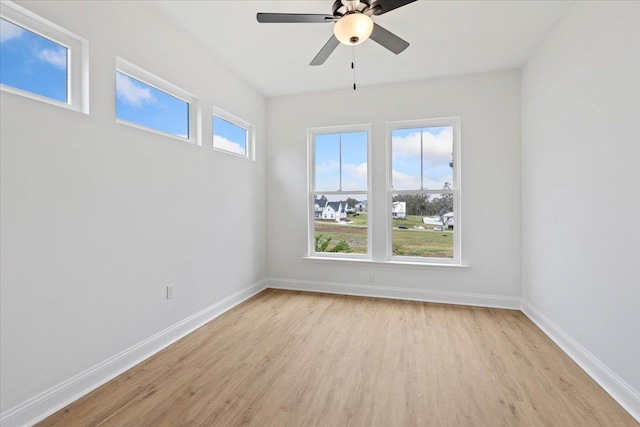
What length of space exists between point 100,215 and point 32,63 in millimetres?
970

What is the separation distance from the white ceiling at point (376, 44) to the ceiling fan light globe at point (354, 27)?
0.54 meters

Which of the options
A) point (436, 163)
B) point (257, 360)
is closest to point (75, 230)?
point (257, 360)

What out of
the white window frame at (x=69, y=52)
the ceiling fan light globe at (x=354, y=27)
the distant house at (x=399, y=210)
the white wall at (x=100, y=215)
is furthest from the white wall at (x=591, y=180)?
the white window frame at (x=69, y=52)

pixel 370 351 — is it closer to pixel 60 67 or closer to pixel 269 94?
pixel 60 67

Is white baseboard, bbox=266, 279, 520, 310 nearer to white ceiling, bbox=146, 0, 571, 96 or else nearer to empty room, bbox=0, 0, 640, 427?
empty room, bbox=0, 0, 640, 427

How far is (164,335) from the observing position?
2.61 m

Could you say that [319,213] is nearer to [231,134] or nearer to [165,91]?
[231,134]

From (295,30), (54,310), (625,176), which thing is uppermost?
(295,30)

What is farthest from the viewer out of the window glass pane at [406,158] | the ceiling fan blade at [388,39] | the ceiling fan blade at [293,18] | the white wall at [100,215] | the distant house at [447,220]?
the window glass pane at [406,158]

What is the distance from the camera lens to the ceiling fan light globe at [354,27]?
1934 millimetres

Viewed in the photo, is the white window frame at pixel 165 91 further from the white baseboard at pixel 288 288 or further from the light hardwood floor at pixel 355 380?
the light hardwood floor at pixel 355 380

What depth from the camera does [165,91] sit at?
2.71 m

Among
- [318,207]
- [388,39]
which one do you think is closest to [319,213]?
[318,207]

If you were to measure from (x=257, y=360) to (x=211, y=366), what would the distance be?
35 centimetres
